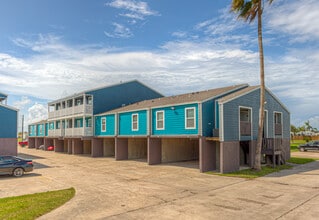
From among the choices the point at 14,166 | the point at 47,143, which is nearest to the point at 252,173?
the point at 14,166

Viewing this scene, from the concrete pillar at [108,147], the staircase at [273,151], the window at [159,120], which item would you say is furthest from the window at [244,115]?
the concrete pillar at [108,147]

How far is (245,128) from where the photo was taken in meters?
21.8

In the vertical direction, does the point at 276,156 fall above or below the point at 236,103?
below

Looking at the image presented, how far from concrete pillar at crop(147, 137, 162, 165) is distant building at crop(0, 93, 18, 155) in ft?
41.2

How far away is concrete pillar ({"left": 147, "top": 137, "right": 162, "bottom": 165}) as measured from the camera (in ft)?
80.8

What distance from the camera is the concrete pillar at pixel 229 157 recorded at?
19.2 m

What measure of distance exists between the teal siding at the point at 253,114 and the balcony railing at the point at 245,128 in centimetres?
33

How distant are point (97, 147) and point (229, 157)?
1899 centimetres

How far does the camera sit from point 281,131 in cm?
2700

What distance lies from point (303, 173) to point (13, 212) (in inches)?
719

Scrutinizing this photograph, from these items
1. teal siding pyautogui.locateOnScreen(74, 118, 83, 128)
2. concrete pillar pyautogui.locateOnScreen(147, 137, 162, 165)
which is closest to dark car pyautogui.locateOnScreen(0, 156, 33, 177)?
concrete pillar pyautogui.locateOnScreen(147, 137, 162, 165)

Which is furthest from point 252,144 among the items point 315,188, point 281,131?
point 315,188

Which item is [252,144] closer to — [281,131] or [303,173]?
[303,173]

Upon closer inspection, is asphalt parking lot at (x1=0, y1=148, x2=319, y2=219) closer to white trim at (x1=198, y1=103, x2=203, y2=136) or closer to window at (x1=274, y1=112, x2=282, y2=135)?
white trim at (x1=198, y1=103, x2=203, y2=136)
